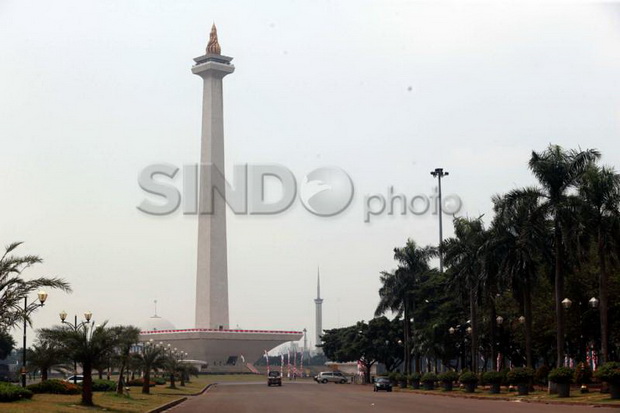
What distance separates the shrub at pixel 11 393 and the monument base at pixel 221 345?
4256 inches

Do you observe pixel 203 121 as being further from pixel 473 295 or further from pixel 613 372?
pixel 613 372

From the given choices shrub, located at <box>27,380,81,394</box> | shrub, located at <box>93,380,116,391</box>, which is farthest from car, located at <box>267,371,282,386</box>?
shrub, located at <box>27,380,81,394</box>

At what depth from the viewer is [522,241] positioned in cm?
5444

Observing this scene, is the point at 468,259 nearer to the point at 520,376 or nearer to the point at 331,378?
the point at 520,376

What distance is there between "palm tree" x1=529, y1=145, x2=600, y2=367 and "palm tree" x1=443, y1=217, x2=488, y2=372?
13.3m

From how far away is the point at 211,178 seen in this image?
439 ft

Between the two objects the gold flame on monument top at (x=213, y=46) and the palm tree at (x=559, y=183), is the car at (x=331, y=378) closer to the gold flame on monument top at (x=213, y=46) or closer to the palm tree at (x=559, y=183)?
the gold flame on monument top at (x=213, y=46)

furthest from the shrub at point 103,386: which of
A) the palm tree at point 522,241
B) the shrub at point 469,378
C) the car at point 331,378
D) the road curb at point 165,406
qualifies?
the car at point 331,378

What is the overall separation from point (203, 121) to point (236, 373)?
4366 cm

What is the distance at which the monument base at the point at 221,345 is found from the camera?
147000 mm

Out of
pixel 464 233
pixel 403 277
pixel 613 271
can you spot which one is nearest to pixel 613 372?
pixel 613 271

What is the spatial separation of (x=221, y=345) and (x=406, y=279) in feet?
228

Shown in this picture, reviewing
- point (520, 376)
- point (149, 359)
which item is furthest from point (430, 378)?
point (149, 359)

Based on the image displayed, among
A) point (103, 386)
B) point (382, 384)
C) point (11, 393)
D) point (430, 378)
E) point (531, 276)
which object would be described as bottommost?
point (382, 384)
